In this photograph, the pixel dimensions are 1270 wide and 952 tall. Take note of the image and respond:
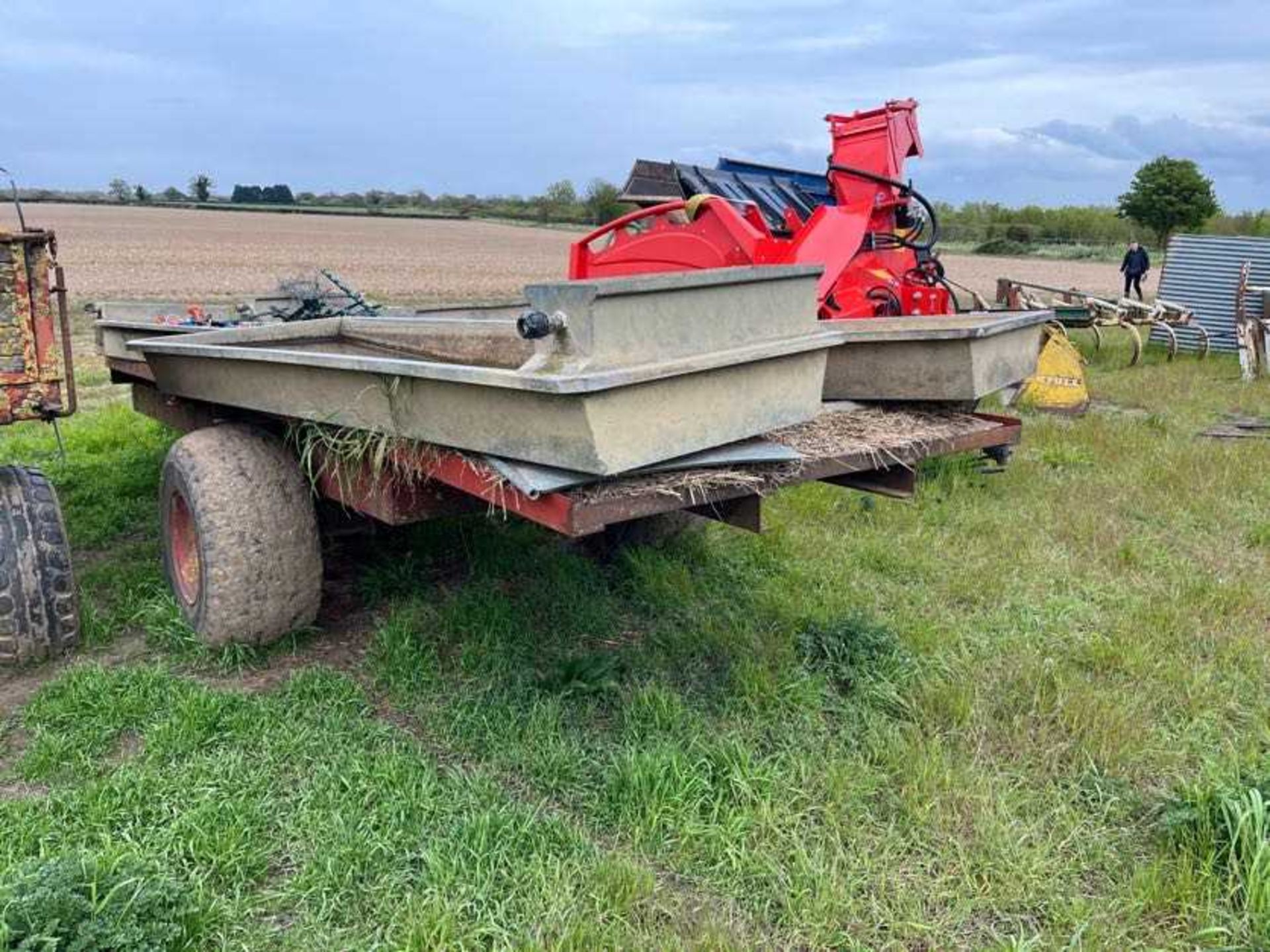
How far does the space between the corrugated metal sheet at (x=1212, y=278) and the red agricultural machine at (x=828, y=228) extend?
8664 mm

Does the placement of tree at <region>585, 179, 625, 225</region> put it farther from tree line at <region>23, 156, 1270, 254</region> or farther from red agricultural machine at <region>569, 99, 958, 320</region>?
red agricultural machine at <region>569, 99, 958, 320</region>

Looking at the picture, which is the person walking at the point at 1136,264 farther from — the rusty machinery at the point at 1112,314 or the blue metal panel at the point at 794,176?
the blue metal panel at the point at 794,176

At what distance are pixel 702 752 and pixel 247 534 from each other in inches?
66.2

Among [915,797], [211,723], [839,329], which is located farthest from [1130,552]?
[211,723]

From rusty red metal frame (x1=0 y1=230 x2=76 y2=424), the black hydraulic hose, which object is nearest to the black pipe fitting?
rusty red metal frame (x1=0 y1=230 x2=76 y2=424)

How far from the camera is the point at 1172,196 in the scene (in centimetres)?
3697

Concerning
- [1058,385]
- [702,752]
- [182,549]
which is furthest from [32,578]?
Answer: [1058,385]

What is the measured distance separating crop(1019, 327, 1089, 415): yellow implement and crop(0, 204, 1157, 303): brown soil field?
9723 mm

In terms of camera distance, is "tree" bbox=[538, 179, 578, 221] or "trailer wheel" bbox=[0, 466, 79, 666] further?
"tree" bbox=[538, 179, 578, 221]

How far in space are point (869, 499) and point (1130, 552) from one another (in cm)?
131

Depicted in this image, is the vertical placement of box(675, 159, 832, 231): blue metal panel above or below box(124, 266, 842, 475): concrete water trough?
above

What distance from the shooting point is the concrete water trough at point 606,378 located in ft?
8.03

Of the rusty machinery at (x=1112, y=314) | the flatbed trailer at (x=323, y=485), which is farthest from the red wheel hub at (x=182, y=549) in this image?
the rusty machinery at (x=1112, y=314)

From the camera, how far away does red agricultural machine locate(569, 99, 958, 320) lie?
→ 189 inches
